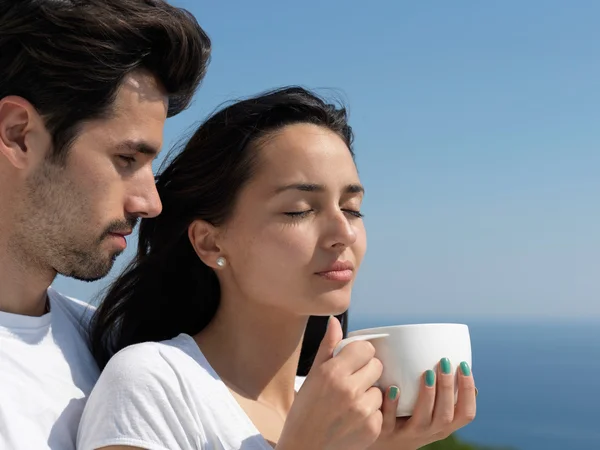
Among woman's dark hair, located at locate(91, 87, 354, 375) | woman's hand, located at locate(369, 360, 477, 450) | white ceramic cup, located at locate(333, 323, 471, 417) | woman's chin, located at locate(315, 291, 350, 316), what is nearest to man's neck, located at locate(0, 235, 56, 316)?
woman's dark hair, located at locate(91, 87, 354, 375)

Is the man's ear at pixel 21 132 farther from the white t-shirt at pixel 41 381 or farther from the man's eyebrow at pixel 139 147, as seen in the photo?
the white t-shirt at pixel 41 381

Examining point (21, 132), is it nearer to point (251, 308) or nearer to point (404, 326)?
point (251, 308)

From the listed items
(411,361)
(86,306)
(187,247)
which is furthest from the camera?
(86,306)

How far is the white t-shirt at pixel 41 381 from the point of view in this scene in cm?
215

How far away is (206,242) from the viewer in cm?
258

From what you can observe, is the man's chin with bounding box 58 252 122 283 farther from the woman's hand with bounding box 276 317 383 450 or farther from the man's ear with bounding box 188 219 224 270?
the woman's hand with bounding box 276 317 383 450

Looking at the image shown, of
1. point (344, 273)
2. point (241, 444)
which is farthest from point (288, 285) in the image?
point (241, 444)

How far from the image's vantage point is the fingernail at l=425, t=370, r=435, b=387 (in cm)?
199

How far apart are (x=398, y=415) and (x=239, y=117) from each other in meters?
1.18

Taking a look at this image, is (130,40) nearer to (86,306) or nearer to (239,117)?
(239,117)

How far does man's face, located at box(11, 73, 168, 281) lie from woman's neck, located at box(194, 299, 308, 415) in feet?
1.54

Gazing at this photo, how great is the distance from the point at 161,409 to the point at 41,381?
18.5 inches

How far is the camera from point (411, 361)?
2.00m

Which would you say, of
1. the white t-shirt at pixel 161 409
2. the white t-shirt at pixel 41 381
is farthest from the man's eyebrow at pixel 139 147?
the white t-shirt at pixel 161 409
